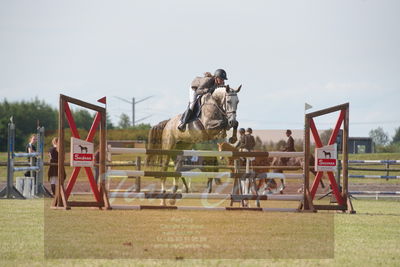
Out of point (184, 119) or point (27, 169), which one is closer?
point (184, 119)

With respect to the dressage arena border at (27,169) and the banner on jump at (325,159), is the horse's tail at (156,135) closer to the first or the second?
the banner on jump at (325,159)

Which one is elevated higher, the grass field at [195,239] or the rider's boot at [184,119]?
the rider's boot at [184,119]

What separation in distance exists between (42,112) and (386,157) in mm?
30329

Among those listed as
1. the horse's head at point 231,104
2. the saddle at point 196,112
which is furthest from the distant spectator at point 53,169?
the horse's head at point 231,104

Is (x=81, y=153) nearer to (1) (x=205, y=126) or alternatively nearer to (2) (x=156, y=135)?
(1) (x=205, y=126)

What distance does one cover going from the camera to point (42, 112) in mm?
52531

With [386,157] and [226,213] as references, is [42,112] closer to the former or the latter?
[386,157]

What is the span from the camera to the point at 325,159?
10.1 m

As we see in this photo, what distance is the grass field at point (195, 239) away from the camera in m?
5.52

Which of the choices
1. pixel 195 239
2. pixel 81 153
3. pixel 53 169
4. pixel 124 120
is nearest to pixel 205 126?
pixel 81 153

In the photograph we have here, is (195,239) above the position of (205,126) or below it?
below

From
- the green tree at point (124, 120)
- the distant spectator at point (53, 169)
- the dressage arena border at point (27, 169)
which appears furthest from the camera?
the green tree at point (124, 120)

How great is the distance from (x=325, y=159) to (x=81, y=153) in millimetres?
3802

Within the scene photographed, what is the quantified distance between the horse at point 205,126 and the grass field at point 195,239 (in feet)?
6.97
